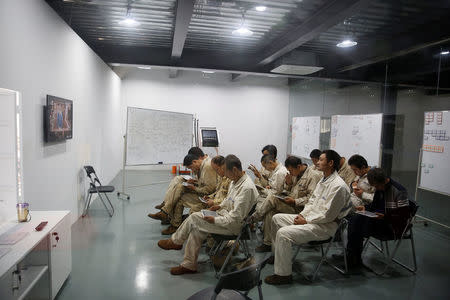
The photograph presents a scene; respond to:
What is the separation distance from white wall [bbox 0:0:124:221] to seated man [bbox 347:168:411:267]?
11.1 feet

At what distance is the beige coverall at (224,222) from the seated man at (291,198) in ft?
2.34

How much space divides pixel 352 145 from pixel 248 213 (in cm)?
421

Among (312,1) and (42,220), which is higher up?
(312,1)

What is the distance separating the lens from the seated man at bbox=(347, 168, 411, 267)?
10.0 ft

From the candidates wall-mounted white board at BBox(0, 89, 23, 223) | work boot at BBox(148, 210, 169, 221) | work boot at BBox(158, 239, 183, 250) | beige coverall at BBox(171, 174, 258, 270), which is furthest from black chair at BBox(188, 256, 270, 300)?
work boot at BBox(148, 210, 169, 221)

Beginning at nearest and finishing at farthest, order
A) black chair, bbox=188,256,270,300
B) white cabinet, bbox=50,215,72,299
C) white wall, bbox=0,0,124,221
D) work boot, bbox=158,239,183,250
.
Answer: black chair, bbox=188,256,270,300 < white cabinet, bbox=50,215,72,299 < white wall, bbox=0,0,124,221 < work boot, bbox=158,239,183,250

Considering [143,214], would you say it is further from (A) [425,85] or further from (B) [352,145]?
(A) [425,85]

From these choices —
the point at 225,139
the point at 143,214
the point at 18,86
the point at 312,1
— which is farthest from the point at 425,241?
the point at 225,139

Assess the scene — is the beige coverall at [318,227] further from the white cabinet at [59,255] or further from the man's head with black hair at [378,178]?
the white cabinet at [59,255]

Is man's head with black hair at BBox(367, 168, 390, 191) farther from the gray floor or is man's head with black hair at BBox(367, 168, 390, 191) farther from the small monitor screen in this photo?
the small monitor screen

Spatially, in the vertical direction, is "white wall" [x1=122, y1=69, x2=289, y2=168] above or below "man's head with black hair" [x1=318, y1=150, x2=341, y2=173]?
above

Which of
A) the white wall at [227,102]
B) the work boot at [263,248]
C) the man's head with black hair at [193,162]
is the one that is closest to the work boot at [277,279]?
the work boot at [263,248]

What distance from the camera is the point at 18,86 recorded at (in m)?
2.72

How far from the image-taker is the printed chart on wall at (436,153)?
4359mm
